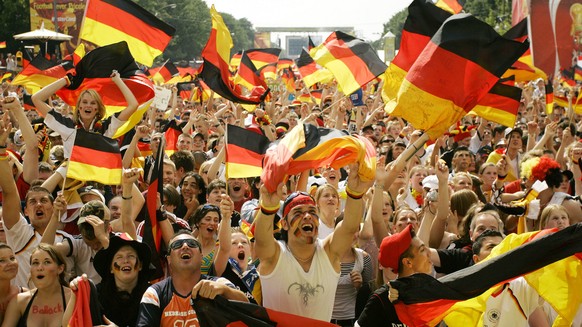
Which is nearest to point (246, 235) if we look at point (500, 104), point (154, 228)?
point (154, 228)

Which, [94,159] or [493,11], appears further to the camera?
[493,11]

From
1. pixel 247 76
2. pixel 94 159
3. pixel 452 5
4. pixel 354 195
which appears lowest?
pixel 247 76

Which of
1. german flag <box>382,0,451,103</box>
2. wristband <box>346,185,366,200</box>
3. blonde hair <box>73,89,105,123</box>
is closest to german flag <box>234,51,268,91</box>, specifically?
german flag <box>382,0,451,103</box>

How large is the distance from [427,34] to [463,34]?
1610 mm

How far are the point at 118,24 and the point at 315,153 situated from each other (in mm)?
5321

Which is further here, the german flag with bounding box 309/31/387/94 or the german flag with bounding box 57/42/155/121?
the german flag with bounding box 309/31/387/94

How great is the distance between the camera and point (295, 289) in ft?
18.6

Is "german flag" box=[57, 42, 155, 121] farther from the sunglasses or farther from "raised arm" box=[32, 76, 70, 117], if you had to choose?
the sunglasses

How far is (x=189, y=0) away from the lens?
395ft

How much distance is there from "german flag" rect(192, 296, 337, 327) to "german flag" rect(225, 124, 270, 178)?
2.69 meters

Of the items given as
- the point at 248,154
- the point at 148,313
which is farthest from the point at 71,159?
the point at 148,313

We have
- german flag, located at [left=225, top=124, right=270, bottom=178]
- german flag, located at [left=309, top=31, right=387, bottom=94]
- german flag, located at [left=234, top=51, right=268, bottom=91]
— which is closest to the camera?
german flag, located at [left=225, top=124, right=270, bottom=178]

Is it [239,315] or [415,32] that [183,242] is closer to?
[239,315]

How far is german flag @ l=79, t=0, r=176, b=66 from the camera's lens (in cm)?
1067
